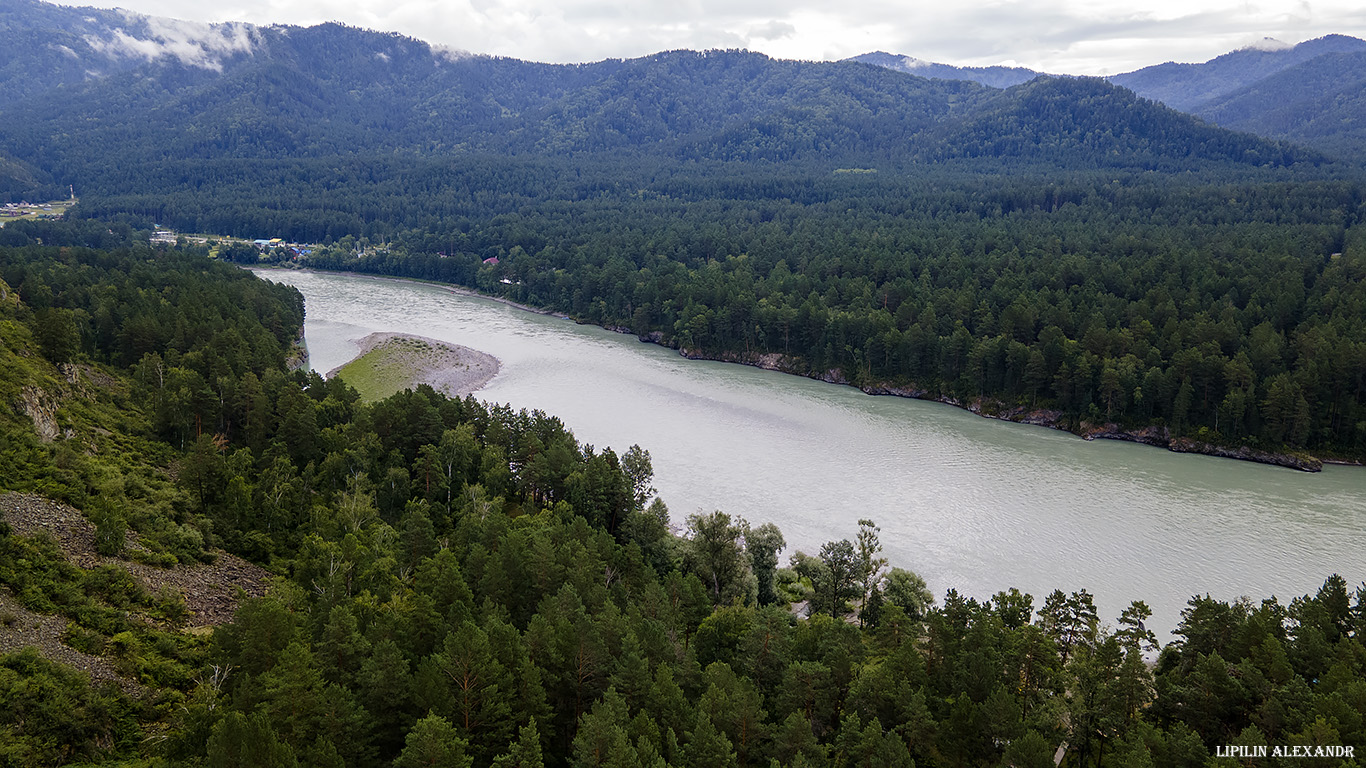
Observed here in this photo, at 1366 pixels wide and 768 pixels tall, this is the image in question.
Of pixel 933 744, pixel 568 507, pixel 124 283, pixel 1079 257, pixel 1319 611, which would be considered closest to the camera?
pixel 933 744

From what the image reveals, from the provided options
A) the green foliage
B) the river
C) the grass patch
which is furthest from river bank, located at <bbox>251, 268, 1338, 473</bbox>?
the green foliage

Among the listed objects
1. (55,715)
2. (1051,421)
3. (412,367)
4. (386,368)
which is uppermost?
(1051,421)

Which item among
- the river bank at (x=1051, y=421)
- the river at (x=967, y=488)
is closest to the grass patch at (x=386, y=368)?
the river at (x=967, y=488)

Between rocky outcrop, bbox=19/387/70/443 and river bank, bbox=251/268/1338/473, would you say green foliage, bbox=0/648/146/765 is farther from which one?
river bank, bbox=251/268/1338/473

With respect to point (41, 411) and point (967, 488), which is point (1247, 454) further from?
point (41, 411)

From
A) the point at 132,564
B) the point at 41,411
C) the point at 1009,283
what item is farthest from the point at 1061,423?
the point at 41,411

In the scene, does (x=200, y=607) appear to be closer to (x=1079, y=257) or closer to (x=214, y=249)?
(x=1079, y=257)

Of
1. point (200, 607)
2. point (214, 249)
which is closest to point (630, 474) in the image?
point (200, 607)

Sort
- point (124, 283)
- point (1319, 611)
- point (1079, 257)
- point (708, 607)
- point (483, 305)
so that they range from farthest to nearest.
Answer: point (483, 305), point (1079, 257), point (124, 283), point (708, 607), point (1319, 611)
